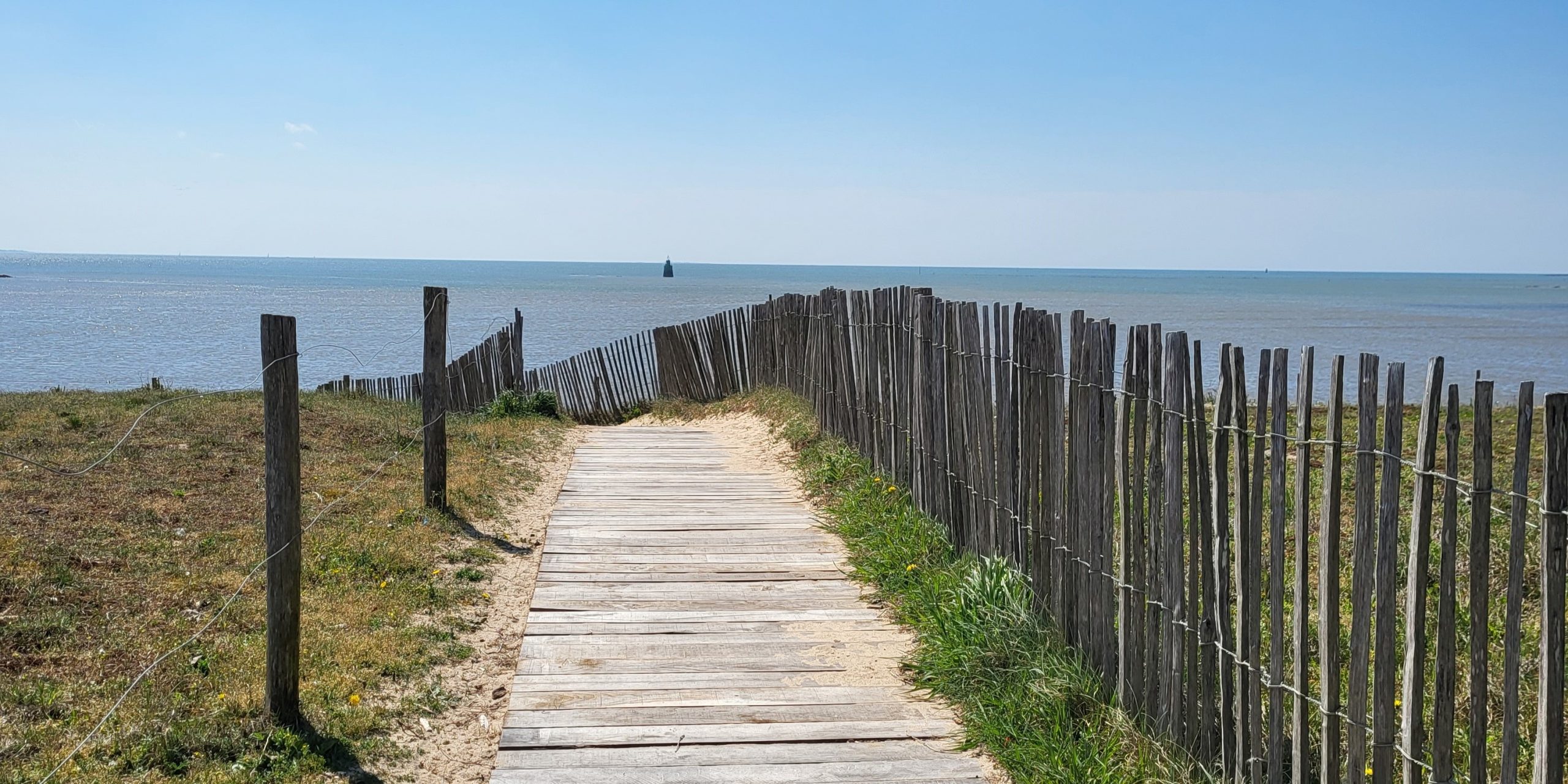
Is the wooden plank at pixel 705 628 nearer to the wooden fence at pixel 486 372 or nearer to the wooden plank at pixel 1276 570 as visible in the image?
the wooden plank at pixel 1276 570

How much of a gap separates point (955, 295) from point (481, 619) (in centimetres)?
7929

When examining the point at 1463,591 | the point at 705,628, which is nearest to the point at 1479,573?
the point at 705,628

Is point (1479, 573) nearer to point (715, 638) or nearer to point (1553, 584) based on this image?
point (1553, 584)

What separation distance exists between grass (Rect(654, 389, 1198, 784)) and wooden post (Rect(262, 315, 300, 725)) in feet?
8.04

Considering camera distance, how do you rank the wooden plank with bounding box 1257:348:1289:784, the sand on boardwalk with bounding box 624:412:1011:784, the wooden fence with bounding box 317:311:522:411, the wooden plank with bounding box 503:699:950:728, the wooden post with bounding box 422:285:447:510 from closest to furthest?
the wooden plank with bounding box 1257:348:1289:784, the wooden plank with bounding box 503:699:950:728, the sand on boardwalk with bounding box 624:412:1011:784, the wooden post with bounding box 422:285:447:510, the wooden fence with bounding box 317:311:522:411

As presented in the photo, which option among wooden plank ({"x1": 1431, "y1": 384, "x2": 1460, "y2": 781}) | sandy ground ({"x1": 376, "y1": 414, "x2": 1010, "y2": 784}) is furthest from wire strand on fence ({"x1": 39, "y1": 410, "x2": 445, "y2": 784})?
wooden plank ({"x1": 1431, "y1": 384, "x2": 1460, "y2": 781})

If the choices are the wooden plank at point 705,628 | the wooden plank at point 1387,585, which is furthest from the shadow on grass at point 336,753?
the wooden plank at point 1387,585

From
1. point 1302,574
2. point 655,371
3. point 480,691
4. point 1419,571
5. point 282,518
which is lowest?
point 480,691

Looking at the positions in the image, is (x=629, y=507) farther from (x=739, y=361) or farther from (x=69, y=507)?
(x=739, y=361)

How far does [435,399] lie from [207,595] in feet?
8.85

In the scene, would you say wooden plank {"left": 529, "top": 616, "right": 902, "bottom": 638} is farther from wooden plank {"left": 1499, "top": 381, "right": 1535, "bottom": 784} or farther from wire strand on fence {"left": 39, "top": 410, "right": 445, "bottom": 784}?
wooden plank {"left": 1499, "top": 381, "right": 1535, "bottom": 784}

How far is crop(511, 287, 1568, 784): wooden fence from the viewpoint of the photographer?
8.80 feet

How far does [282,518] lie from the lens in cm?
443

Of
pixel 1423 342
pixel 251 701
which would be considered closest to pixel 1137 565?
pixel 251 701
